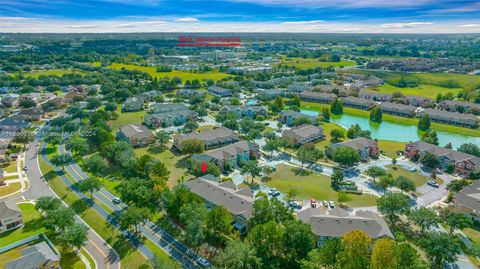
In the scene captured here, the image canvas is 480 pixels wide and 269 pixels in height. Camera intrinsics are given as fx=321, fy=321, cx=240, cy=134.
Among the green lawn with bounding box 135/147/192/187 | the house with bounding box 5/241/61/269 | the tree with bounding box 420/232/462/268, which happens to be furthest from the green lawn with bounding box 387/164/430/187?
the house with bounding box 5/241/61/269

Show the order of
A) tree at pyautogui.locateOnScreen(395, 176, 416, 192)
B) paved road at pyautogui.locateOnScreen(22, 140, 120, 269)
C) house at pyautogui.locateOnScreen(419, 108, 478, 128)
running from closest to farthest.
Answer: paved road at pyautogui.locateOnScreen(22, 140, 120, 269) < tree at pyautogui.locateOnScreen(395, 176, 416, 192) < house at pyautogui.locateOnScreen(419, 108, 478, 128)

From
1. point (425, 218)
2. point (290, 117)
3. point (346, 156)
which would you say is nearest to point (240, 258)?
point (425, 218)

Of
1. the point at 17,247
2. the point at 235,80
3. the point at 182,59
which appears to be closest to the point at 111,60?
the point at 182,59

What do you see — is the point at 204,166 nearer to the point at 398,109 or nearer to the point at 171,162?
the point at 171,162

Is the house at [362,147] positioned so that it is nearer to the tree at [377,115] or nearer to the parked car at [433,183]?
the parked car at [433,183]

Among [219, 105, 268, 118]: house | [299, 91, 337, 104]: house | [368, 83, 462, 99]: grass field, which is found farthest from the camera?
[368, 83, 462, 99]: grass field

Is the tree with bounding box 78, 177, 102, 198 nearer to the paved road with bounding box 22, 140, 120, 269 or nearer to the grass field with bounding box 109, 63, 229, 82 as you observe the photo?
the paved road with bounding box 22, 140, 120, 269

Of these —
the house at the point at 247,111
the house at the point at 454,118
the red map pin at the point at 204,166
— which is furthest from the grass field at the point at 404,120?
the red map pin at the point at 204,166
